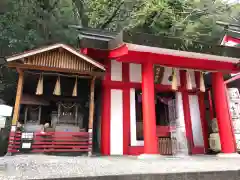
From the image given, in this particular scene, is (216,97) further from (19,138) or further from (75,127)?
(19,138)

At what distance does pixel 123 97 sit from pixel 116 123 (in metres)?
1.20

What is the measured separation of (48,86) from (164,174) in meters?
7.78

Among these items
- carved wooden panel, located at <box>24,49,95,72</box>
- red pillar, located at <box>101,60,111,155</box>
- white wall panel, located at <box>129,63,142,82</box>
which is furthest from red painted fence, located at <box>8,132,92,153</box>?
white wall panel, located at <box>129,63,142,82</box>

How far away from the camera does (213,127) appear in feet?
32.0

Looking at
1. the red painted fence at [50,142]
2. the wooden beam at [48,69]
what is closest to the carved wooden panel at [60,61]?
the wooden beam at [48,69]

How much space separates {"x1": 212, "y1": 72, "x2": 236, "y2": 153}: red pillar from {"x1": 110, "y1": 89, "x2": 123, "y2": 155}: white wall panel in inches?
165

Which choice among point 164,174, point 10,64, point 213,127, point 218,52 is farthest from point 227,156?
point 10,64

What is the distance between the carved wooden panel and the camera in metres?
7.86

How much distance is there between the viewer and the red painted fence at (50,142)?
7.49m

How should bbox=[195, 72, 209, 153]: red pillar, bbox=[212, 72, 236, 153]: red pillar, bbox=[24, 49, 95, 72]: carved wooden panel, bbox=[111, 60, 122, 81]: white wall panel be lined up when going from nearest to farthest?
bbox=[24, 49, 95, 72]: carved wooden panel
bbox=[212, 72, 236, 153]: red pillar
bbox=[111, 60, 122, 81]: white wall panel
bbox=[195, 72, 209, 153]: red pillar

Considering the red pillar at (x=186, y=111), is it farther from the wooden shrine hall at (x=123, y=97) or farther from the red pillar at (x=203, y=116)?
the red pillar at (x=203, y=116)

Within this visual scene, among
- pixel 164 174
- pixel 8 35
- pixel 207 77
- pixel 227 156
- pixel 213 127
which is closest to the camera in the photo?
pixel 164 174

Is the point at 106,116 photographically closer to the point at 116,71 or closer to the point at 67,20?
the point at 116,71

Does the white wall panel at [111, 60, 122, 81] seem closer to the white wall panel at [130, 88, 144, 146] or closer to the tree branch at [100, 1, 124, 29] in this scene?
the white wall panel at [130, 88, 144, 146]
